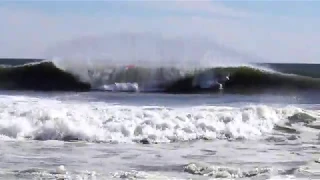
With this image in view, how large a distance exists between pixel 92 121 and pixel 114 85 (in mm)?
12166

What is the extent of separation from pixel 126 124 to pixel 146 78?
1304 centimetres

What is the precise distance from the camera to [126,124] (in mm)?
10906

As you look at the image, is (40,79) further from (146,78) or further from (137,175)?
(137,175)

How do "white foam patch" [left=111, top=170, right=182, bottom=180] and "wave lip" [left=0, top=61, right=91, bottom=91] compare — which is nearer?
"white foam patch" [left=111, top=170, right=182, bottom=180]

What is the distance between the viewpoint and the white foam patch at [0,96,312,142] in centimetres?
1061

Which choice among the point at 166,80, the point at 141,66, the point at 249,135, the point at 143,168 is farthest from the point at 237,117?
the point at 141,66

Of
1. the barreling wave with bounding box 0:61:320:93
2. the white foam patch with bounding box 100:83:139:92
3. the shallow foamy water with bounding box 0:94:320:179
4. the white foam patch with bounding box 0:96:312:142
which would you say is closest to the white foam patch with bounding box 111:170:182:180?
the shallow foamy water with bounding box 0:94:320:179

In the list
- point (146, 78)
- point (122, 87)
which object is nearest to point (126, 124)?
point (122, 87)

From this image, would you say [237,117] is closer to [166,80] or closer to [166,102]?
[166,102]

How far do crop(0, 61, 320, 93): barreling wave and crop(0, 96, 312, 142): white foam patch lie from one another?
9.98 meters

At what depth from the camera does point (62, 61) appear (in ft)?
81.1

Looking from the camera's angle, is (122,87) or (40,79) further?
(40,79)

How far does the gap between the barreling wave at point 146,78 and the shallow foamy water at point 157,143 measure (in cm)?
977

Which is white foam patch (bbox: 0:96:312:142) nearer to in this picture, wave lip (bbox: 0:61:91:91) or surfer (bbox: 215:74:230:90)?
wave lip (bbox: 0:61:91:91)
